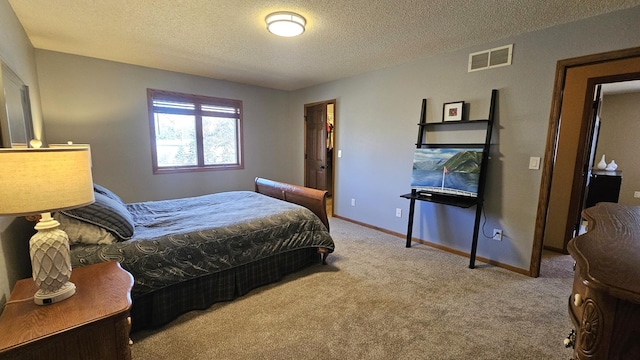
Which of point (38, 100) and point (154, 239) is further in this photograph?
point (38, 100)

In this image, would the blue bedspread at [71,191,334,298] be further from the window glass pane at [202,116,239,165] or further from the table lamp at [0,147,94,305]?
the window glass pane at [202,116,239,165]

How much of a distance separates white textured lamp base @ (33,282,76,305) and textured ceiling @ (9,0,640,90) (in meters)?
2.09

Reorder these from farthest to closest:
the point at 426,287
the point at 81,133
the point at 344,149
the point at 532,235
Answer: the point at 344,149 < the point at 81,133 < the point at 532,235 < the point at 426,287

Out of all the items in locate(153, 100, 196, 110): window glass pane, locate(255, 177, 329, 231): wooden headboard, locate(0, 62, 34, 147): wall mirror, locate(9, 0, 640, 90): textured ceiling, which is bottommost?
locate(255, 177, 329, 231): wooden headboard

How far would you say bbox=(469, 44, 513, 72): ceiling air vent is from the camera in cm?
271

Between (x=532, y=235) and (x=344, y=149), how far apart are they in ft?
8.90

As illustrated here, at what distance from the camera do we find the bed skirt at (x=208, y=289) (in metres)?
1.87

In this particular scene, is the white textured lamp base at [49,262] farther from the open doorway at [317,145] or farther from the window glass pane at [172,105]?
the open doorway at [317,145]

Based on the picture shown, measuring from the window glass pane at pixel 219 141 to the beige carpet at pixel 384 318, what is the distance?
2.87m

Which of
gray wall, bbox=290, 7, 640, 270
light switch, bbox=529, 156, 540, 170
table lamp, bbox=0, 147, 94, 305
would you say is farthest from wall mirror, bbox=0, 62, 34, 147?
light switch, bbox=529, 156, 540, 170

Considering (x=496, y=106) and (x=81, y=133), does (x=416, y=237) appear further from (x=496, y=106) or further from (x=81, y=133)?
(x=81, y=133)

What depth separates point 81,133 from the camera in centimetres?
346

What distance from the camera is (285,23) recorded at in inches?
91.1

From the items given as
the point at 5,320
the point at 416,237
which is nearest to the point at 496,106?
the point at 416,237
